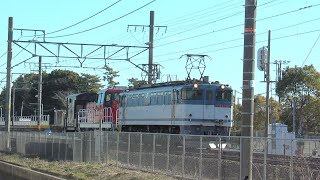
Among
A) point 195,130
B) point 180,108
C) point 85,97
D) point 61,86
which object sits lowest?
point 195,130

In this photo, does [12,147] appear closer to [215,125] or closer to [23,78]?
[215,125]

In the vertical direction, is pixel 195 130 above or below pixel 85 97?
below

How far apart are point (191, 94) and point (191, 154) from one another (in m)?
12.7

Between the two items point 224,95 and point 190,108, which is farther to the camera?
point 224,95

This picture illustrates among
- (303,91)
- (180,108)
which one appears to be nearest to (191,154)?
(180,108)

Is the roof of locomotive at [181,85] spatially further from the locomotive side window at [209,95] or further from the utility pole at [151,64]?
the utility pole at [151,64]

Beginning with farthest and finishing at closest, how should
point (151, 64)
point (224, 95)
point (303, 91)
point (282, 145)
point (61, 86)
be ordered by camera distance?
point (61, 86) → point (303, 91) → point (151, 64) → point (224, 95) → point (282, 145)

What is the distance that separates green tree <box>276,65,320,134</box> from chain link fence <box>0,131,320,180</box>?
4385cm

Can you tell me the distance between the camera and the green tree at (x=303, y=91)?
6381cm

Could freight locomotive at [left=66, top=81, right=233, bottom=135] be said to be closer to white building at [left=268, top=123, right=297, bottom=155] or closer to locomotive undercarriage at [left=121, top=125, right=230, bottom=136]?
locomotive undercarriage at [left=121, top=125, right=230, bottom=136]

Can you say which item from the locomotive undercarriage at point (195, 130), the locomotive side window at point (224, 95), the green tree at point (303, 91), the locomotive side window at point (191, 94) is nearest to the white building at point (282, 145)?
the locomotive undercarriage at point (195, 130)

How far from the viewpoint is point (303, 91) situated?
215ft

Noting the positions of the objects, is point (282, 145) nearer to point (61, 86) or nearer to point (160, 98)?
point (160, 98)

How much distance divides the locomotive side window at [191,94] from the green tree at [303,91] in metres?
36.2
